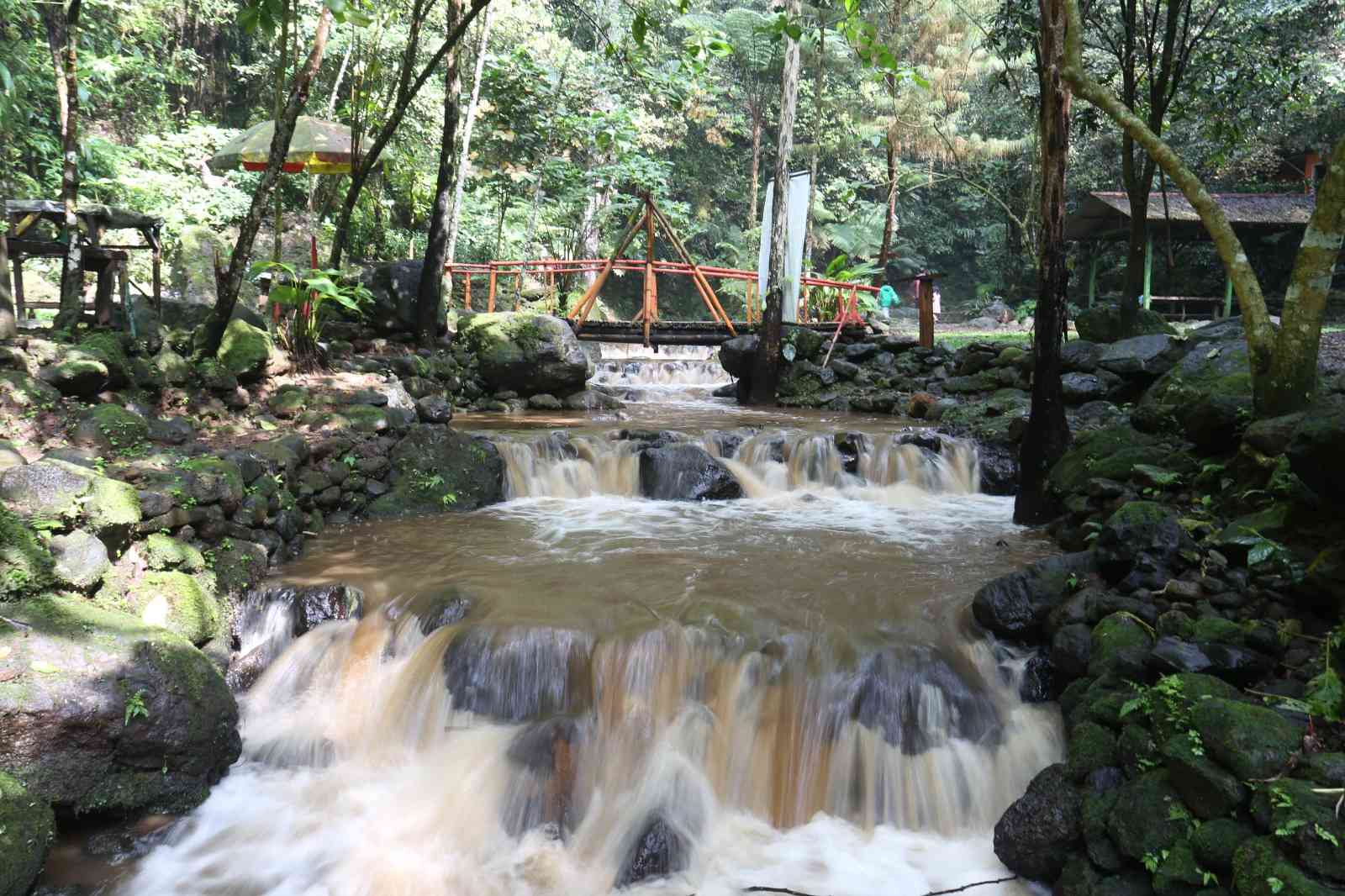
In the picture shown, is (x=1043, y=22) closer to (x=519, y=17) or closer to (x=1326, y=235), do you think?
(x=1326, y=235)

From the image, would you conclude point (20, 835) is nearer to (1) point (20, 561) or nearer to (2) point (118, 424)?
(1) point (20, 561)

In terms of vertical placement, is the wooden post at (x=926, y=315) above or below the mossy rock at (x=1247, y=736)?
above

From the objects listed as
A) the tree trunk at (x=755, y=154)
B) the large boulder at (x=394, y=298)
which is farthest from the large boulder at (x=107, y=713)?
the tree trunk at (x=755, y=154)

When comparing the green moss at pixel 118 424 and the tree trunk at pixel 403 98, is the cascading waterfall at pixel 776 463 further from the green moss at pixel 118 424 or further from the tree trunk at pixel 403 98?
the tree trunk at pixel 403 98

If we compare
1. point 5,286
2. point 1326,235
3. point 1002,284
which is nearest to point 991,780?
point 1326,235

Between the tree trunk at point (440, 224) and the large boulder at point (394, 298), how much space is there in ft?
0.45

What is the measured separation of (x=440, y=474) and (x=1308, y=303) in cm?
756

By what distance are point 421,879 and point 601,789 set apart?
1024 millimetres

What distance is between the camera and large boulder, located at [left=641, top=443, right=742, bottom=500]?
9.73 m

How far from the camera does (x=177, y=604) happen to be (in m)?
5.46

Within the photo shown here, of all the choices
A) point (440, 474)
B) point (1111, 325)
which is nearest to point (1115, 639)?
point (440, 474)

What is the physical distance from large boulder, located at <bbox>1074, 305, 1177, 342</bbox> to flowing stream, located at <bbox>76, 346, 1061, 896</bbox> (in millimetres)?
7575

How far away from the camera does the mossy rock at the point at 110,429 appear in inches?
258

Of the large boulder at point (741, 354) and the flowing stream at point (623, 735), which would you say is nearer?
the flowing stream at point (623, 735)
